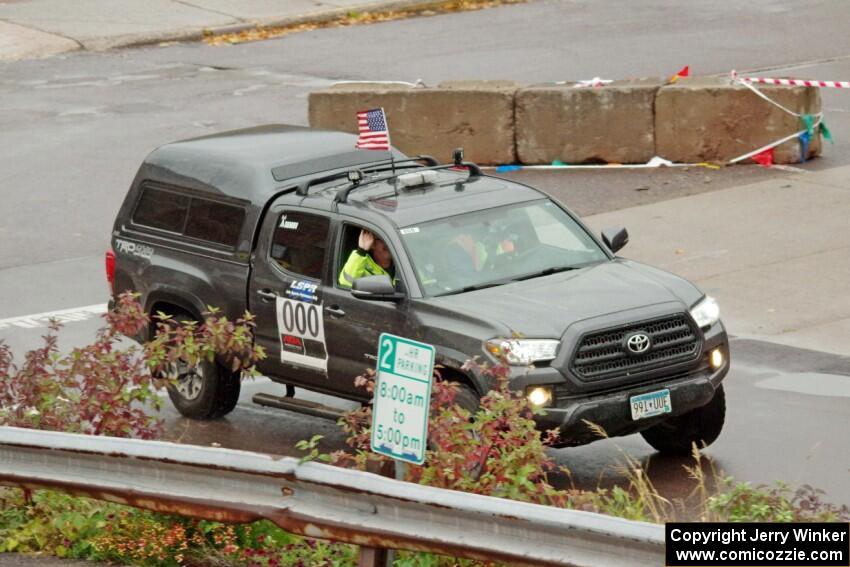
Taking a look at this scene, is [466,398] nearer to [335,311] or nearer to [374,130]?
[335,311]

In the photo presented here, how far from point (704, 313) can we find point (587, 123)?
958 cm

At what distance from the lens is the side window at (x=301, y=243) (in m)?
11.4

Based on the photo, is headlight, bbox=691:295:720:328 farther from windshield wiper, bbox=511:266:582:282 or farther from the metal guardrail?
the metal guardrail

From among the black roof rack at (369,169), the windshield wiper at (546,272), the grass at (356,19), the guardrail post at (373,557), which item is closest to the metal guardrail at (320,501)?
the guardrail post at (373,557)

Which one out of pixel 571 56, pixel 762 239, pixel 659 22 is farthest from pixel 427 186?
pixel 659 22

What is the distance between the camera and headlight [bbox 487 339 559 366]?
32.2ft

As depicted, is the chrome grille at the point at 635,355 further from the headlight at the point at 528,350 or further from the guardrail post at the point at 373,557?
the guardrail post at the point at 373,557

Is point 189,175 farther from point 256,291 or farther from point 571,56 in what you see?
point 571,56

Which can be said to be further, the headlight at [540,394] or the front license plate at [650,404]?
the front license plate at [650,404]

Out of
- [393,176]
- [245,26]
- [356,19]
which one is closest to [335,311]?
A: [393,176]

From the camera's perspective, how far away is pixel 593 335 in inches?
393

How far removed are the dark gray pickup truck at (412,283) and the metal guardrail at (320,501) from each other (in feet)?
8.07

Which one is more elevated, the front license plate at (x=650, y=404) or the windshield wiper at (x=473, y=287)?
the windshield wiper at (x=473, y=287)

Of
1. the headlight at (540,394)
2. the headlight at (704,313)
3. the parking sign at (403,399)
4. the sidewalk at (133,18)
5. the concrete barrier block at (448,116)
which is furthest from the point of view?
the sidewalk at (133,18)
